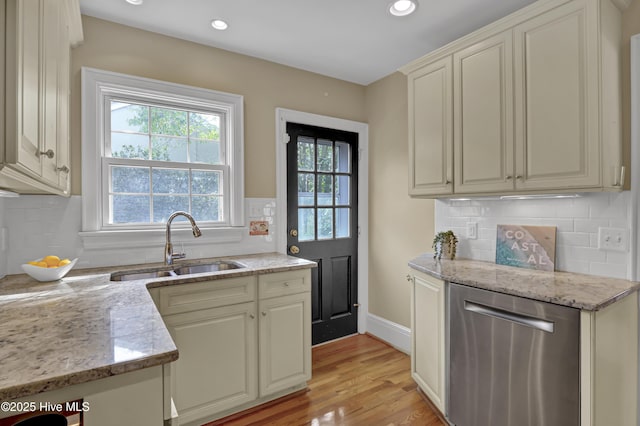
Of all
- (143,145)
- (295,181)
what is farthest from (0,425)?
(295,181)

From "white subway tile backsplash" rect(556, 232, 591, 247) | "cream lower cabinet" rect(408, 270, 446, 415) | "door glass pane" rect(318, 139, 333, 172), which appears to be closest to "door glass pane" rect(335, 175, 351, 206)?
"door glass pane" rect(318, 139, 333, 172)

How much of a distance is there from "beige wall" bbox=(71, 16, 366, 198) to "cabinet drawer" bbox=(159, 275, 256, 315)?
38.6 inches

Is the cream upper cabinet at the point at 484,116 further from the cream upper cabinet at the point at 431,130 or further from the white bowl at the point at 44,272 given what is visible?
the white bowl at the point at 44,272

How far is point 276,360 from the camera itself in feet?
7.43

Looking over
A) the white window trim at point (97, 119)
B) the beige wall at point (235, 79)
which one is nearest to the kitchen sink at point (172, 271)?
the white window trim at point (97, 119)

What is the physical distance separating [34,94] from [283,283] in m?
1.65

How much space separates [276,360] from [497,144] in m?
1.99

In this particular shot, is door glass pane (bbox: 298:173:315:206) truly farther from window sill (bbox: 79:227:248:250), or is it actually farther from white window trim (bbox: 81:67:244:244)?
white window trim (bbox: 81:67:244:244)

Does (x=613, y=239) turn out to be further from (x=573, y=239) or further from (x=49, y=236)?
(x=49, y=236)

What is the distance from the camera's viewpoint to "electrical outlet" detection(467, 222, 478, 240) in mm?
2469

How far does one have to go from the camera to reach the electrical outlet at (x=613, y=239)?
176 cm

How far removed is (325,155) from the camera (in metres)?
3.31

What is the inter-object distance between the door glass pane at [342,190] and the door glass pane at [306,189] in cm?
30

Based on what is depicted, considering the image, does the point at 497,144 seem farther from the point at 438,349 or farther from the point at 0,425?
the point at 0,425
